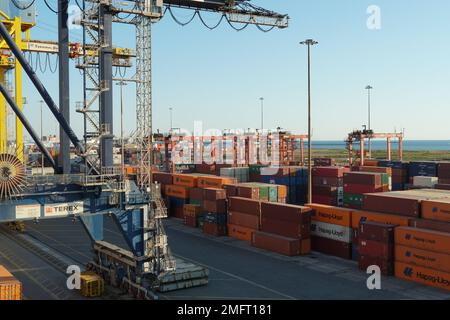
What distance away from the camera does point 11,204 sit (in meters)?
21.6

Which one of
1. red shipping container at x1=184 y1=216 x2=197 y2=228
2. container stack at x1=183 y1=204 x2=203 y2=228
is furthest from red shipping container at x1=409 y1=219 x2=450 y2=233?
red shipping container at x1=184 y1=216 x2=197 y2=228

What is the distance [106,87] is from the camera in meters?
25.8

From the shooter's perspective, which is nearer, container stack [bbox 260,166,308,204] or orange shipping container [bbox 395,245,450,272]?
orange shipping container [bbox 395,245,450,272]

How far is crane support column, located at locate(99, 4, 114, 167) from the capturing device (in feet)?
83.6

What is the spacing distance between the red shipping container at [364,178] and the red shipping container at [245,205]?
10.1 m

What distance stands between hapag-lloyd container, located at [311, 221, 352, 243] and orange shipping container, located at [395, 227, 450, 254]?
4.72 meters

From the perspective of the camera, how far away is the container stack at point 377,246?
1067 inches

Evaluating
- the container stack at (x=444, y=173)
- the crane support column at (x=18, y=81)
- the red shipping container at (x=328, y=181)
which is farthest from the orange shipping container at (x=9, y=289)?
the container stack at (x=444, y=173)

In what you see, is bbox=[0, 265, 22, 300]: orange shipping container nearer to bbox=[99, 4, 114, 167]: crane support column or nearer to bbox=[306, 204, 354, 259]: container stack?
bbox=[99, 4, 114, 167]: crane support column

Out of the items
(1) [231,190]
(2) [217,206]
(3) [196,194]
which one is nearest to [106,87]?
(2) [217,206]

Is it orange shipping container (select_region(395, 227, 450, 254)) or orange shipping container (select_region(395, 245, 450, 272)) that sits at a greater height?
orange shipping container (select_region(395, 227, 450, 254))

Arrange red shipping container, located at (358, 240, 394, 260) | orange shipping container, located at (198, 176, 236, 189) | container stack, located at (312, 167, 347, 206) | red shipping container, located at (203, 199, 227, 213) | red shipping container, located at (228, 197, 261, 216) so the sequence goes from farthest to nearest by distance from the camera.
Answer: container stack, located at (312, 167, 347, 206) < orange shipping container, located at (198, 176, 236, 189) < red shipping container, located at (203, 199, 227, 213) < red shipping container, located at (228, 197, 261, 216) < red shipping container, located at (358, 240, 394, 260)
